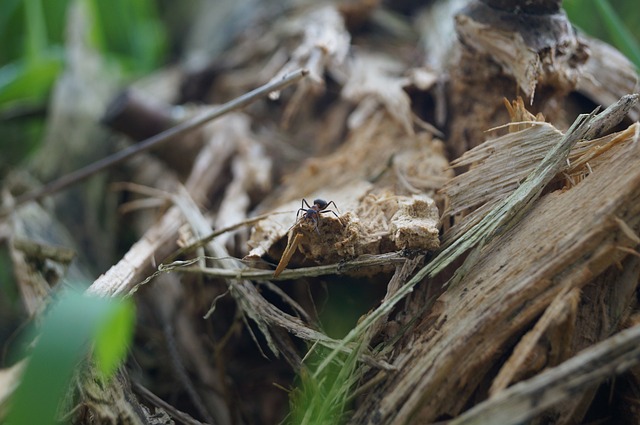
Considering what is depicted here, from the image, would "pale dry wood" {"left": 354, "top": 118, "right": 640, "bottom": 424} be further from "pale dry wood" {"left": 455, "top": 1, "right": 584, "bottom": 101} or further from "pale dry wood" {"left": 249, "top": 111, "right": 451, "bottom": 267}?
"pale dry wood" {"left": 455, "top": 1, "right": 584, "bottom": 101}

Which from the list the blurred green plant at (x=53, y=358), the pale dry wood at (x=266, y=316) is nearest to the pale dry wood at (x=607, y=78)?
the pale dry wood at (x=266, y=316)

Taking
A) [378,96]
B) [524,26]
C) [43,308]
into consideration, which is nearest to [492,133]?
[524,26]

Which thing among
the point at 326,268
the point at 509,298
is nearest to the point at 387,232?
the point at 326,268

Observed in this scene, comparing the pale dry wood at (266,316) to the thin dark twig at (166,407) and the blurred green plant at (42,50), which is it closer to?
the thin dark twig at (166,407)

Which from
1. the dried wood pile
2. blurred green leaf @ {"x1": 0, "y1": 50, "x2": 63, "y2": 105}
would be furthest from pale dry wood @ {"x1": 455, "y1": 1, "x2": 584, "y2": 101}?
blurred green leaf @ {"x1": 0, "y1": 50, "x2": 63, "y2": 105}

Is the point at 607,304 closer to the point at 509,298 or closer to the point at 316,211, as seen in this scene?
the point at 509,298
